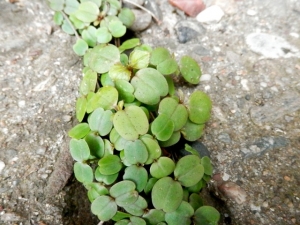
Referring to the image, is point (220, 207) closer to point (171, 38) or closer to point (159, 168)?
point (159, 168)

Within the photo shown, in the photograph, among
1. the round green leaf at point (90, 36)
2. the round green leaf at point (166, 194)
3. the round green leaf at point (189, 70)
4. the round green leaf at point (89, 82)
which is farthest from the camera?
the round green leaf at point (90, 36)

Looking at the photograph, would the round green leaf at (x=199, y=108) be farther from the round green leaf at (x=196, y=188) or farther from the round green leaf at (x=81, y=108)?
the round green leaf at (x=81, y=108)

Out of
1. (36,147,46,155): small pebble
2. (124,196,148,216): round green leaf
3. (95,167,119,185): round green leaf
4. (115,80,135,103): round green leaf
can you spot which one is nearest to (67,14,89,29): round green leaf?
(115,80,135,103): round green leaf

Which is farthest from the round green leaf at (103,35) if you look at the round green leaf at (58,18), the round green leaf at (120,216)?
the round green leaf at (120,216)

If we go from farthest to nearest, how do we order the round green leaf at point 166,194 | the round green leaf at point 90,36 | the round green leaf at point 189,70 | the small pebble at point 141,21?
1. the small pebble at point 141,21
2. the round green leaf at point 90,36
3. the round green leaf at point 189,70
4. the round green leaf at point 166,194

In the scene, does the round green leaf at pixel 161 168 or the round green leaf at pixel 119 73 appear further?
the round green leaf at pixel 119 73

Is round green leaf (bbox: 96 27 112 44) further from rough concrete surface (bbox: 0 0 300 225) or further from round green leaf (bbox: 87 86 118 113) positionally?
round green leaf (bbox: 87 86 118 113)
